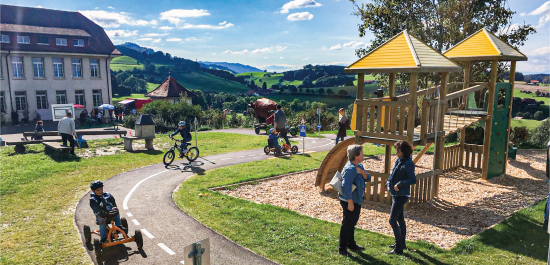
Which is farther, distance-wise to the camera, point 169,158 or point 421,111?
point 169,158

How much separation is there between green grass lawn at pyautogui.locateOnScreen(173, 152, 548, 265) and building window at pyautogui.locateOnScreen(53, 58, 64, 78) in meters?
34.0

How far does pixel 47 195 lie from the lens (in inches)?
411

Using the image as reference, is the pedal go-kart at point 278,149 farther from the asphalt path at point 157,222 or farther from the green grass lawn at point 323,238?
the green grass lawn at point 323,238

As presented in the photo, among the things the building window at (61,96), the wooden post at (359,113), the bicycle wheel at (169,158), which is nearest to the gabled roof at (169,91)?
the building window at (61,96)

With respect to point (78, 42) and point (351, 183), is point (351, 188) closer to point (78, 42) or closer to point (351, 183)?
point (351, 183)

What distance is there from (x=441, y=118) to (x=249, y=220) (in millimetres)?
5549

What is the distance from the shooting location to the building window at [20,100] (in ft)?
116

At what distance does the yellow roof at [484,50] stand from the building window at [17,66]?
37.9m

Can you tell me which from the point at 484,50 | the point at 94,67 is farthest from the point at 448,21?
the point at 94,67

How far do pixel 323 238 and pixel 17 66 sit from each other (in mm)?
38774

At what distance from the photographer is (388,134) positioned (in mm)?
9273

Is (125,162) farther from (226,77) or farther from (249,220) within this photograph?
(226,77)

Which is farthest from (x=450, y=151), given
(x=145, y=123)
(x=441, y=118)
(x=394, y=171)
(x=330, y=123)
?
(x=330, y=123)

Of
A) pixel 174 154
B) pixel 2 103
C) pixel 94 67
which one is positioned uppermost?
pixel 94 67
